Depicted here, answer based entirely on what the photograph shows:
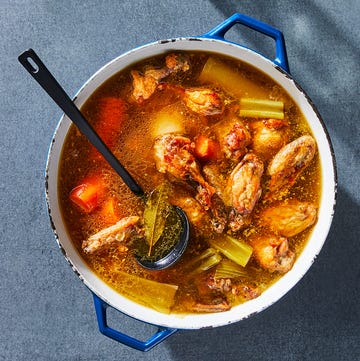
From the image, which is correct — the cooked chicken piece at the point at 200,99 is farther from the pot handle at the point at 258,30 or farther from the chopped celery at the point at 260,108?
the pot handle at the point at 258,30

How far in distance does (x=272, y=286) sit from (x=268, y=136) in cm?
Answer: 52

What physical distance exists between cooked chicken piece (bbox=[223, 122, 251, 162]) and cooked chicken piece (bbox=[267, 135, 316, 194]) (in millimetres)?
116

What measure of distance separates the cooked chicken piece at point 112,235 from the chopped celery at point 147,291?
0.14 meters

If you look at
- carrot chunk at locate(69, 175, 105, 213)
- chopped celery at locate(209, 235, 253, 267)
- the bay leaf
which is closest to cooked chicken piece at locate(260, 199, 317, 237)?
chopped celery at locate(209, 235, 253, 267)

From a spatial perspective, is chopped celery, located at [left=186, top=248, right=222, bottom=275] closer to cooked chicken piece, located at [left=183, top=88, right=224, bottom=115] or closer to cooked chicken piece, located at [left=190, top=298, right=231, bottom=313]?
cooked chicken piece, located at [left=190, top=298, right=231, bottom=313]

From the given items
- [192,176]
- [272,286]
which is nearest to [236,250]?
[272,286]

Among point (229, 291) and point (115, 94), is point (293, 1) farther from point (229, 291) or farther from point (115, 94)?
point (229, 291)

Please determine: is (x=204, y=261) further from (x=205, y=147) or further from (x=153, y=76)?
(x=153, y=76)

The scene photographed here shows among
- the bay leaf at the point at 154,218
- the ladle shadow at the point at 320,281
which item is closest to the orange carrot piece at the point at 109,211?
the bay leaf at the point at 154,218

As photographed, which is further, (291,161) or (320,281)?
(320,281)

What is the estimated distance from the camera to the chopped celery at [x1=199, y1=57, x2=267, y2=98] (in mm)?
2031

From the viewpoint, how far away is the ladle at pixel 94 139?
5.03 feet

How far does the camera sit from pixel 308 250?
82.0 inches

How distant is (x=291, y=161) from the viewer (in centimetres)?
199
